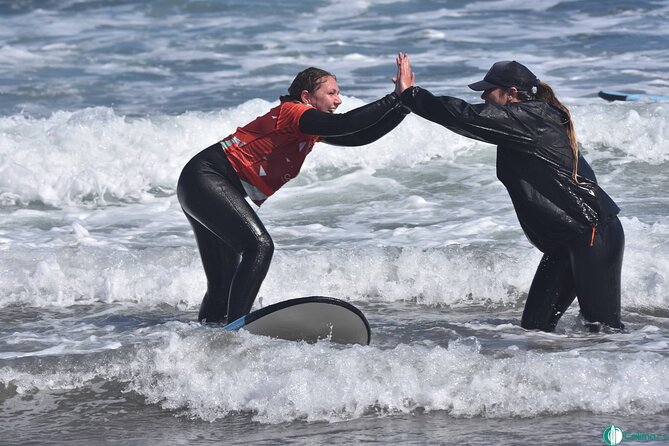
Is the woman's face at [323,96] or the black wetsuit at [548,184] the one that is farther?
the woman's face at [323,96]

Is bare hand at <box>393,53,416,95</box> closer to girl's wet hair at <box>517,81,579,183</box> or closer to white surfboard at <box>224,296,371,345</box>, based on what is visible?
girl's wet hair at <box>517,81,579,183</box>

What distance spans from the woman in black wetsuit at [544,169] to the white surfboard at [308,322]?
1.07 meters

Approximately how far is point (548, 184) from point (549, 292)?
73cm

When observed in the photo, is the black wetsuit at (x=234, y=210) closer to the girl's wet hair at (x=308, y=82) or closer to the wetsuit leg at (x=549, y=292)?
the girl's wet hair at (x=308, y=82)

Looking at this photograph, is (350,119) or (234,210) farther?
(234,210)

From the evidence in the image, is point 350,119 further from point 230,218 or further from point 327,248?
point 327,248

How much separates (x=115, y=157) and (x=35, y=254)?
4.08m

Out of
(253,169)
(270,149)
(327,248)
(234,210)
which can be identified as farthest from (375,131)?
(327,248)

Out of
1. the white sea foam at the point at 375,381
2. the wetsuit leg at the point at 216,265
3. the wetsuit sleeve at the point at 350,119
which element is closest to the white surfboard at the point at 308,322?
the white sea foam at the point at 375,381

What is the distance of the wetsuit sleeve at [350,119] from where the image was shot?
5.76 m

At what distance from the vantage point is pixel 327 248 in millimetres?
9320

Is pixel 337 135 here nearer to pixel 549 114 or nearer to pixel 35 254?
pixel 549 114

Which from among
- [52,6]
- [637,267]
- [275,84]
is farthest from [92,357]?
[52,6]

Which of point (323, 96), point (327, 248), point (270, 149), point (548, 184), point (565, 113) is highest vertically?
point (323, 96)
